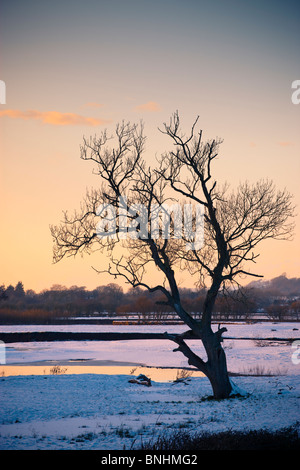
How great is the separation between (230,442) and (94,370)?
22.7 m

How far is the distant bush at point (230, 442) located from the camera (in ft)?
35.2

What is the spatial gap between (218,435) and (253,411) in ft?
15.4

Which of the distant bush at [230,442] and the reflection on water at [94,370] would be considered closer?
the distant bush at [230,442]

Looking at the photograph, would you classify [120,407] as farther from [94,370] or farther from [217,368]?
[94,370]

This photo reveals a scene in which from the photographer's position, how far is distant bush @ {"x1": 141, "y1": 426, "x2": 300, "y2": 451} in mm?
10727

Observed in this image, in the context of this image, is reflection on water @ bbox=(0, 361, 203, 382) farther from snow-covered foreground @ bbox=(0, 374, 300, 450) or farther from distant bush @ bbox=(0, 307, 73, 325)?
distant bush @ bbox=(0, 307, 73, 325)

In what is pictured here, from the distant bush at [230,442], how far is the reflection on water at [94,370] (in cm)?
1734

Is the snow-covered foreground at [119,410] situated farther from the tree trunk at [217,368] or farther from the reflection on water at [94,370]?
the reflection on water at [94,370]

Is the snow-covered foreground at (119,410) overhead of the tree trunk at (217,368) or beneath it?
beneath

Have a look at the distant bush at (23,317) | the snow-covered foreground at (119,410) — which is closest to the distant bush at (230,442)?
the snow-covered foreground at (119,410)

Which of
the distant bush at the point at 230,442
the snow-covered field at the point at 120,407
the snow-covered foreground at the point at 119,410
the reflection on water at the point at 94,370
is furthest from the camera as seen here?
the reflection on water at the point at 94,370

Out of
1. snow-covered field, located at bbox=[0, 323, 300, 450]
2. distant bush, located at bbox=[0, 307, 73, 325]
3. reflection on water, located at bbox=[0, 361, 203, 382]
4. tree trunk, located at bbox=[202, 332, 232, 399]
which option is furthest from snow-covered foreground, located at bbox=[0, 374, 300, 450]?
distant bush, located at bbox=[0, 307, 73, 325]

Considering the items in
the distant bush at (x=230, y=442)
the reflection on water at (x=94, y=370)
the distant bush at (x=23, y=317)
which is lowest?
the reflection on water at (x=94, y=370)
